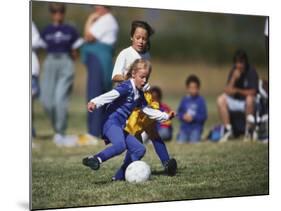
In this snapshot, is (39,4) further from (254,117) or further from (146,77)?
(254,117)

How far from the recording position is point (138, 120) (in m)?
7.14

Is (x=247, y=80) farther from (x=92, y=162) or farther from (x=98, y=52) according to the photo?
(x=92, y=162)

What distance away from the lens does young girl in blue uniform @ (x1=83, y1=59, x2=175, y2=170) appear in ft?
23.0

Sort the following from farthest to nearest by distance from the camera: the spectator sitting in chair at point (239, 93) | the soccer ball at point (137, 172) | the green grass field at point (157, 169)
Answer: the spectator sitting in chair at point (239, 93) < the soccer ball at point (137, 172) < the green grass field at point (157, 169)

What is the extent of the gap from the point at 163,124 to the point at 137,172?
915 millimetres

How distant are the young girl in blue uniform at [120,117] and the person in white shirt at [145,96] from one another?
54 millimetres

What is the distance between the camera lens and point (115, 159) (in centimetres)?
707

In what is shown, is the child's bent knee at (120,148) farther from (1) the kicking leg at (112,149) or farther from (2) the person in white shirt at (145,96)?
(2) the person in white shirt at (145,96)

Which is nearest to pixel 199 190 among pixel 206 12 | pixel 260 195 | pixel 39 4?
pixel 260 195

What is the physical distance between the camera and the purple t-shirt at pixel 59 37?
7.26 m

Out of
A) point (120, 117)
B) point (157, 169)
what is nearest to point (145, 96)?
point (120, 117)

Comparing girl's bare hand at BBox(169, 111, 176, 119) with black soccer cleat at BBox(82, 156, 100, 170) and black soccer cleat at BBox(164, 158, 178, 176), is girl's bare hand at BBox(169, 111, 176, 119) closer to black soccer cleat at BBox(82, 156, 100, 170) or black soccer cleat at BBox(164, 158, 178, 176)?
black soccer cleat at BBox(164, 158, 178, 176)

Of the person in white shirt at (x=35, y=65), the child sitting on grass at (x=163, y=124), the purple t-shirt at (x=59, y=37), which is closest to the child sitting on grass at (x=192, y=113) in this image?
the child sitting on grass at (x=163, y=124)

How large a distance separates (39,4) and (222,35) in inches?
86.0
